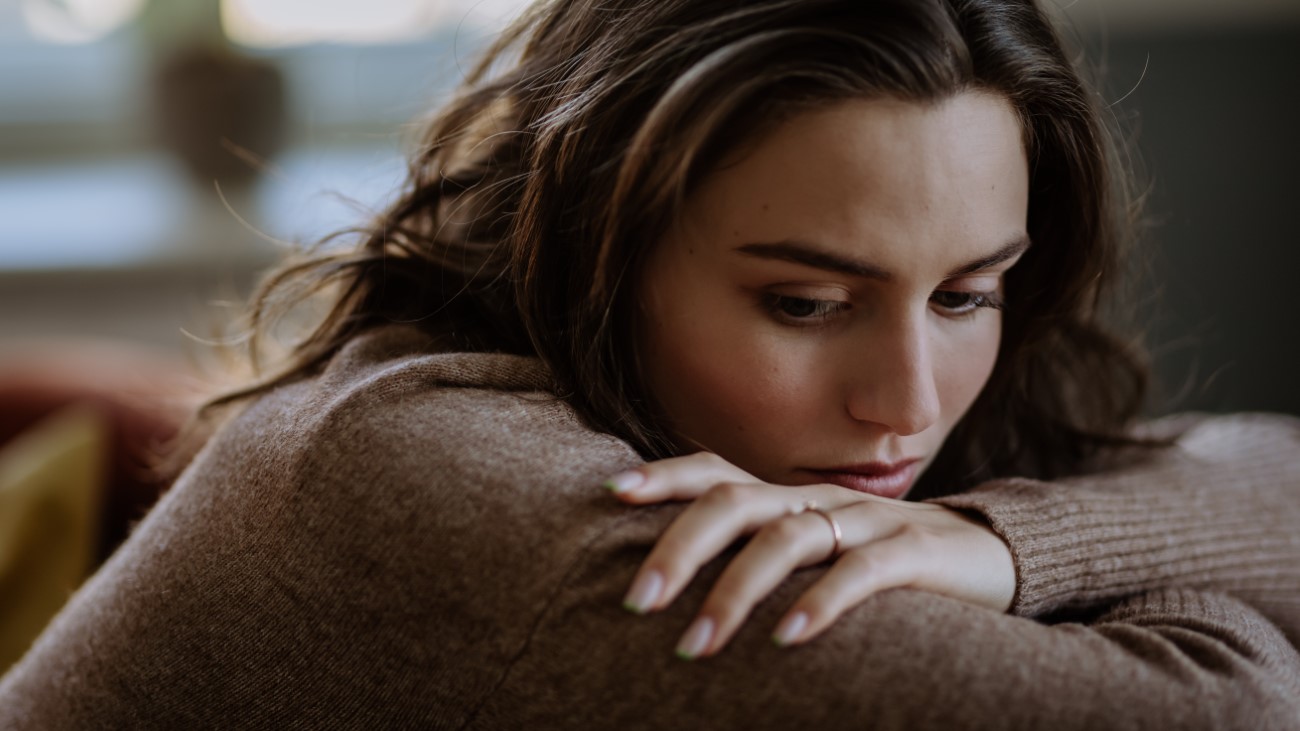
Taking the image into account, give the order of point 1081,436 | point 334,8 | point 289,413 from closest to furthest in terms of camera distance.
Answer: point 289,413, point 1081,436, point 334,8

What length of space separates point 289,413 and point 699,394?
333 millimetres

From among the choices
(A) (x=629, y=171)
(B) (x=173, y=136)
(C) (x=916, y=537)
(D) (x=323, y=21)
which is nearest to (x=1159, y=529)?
(C) (x=916, y=537)

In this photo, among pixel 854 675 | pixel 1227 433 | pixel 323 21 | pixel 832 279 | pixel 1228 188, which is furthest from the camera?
pixel 323 21

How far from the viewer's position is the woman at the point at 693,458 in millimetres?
670

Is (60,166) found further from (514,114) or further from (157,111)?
(514,114)

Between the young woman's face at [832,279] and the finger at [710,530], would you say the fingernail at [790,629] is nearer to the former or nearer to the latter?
the finger at [710,530]

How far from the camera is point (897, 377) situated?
0.89 m

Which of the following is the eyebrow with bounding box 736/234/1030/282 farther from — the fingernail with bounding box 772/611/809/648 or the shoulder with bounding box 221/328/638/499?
the fingernail with bounding box 772/611/809/648

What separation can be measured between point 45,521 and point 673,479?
1199 mm

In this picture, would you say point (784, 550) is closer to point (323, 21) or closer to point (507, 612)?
point (507, 612)

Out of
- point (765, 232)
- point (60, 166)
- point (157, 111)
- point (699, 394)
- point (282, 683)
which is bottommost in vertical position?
point (60, 166)

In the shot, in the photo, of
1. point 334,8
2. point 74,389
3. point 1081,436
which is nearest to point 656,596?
point 1081,436

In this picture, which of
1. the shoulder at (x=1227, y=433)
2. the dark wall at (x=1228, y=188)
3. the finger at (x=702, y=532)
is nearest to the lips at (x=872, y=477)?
the finger at (x=702, y=532)

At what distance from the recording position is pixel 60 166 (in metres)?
2.96
